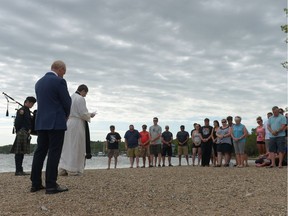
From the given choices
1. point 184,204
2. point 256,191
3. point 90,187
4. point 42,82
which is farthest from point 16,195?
point 256,191

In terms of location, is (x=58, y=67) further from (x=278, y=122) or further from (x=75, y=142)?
(x=278, y=122)

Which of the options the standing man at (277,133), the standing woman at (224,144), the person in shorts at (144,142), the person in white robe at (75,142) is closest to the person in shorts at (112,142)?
the person in shorts at (144,142)

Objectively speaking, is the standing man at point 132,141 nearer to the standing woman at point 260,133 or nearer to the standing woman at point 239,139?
the standing woman at point 239,139

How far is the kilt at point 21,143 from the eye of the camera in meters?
9.22

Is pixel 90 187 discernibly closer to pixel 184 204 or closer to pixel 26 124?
pixel 184 204

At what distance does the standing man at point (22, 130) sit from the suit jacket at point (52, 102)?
3.47 meters

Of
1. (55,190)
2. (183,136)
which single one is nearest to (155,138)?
(183,136)

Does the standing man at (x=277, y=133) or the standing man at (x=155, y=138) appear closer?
the standing man at (x=277, y=133)

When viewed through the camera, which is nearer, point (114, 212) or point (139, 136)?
point (114, 212)

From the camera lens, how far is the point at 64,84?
604 cm

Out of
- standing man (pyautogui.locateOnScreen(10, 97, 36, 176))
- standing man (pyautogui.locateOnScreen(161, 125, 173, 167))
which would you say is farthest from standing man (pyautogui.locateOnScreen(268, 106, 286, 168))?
standing man (pyautogui.locateOnScreen(10, 97, 36, 176))

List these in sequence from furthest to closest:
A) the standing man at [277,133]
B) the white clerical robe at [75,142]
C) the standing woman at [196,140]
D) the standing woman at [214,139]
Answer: the standing woman at [196,140]
the standing woman at [214,139]
the standing man at [277,133]
the white clerical robe at [75,142]

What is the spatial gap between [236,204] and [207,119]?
9.84 meters

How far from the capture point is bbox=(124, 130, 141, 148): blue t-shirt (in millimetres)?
15344
